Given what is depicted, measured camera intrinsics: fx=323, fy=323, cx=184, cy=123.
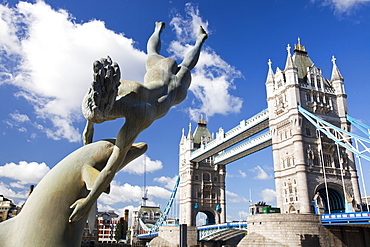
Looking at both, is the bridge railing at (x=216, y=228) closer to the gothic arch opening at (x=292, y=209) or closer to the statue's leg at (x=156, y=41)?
the gothic arch opening at (x=292, y=209)

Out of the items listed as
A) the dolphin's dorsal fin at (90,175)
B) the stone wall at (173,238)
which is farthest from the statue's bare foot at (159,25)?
the stone wall at (173,238)

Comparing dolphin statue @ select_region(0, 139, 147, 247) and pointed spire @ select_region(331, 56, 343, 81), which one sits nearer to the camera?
dolphin statue @ select_region(0, 139, 147, 247)

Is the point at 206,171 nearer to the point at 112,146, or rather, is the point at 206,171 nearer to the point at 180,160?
the point at 180,160

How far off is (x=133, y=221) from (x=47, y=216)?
70.8 meters

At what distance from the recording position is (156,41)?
5973 millimetres

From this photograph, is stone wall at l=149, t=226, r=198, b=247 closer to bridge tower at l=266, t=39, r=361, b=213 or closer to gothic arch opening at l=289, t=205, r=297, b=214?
bridge tower at l=266, t=39, r=361, b=213

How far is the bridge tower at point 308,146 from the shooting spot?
81.6 feet

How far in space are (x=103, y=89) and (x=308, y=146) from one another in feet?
80.0

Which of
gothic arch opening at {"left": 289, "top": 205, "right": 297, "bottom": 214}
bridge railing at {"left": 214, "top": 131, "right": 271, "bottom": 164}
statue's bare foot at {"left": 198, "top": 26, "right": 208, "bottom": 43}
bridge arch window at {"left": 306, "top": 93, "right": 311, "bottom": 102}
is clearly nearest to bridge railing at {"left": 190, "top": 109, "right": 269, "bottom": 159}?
bridge railing at {"left": 214, "top": 131, "right": 271, "bottom": 164}

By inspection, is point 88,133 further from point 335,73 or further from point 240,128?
point 240,128

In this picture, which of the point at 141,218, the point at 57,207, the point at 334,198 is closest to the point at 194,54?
the point at 57,207

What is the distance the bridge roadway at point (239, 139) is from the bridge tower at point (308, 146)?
9.88ft

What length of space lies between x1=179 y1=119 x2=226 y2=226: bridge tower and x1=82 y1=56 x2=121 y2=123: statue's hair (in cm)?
3938

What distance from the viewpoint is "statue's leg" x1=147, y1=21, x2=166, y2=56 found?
5922mm
